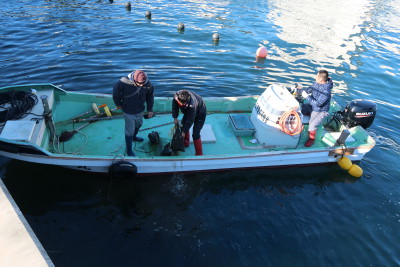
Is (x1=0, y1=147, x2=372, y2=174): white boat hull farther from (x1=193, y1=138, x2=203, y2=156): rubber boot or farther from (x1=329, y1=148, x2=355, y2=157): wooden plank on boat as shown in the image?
(x1=193, y1=138, x2=203, y2=156): rubber boot

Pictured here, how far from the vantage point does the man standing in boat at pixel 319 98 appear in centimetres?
744

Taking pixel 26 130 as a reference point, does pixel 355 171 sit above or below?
below

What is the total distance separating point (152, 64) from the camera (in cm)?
1435

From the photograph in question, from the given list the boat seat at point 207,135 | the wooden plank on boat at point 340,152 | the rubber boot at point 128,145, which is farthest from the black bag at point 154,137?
the wooden plank on boat at point 340,152

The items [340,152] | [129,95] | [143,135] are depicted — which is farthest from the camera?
[143,135]

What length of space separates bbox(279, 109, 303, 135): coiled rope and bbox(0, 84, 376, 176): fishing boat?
0.03m

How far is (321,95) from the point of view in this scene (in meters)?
7.57

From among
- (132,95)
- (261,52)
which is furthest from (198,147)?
(261,52)

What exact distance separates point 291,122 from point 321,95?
107cm

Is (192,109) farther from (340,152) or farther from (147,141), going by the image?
(340,152)

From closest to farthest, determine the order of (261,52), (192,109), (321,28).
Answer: (192,109) → (261,52) → (321,28)

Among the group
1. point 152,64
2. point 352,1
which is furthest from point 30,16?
point 352,1

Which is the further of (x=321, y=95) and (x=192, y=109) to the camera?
(x=321, y=95)

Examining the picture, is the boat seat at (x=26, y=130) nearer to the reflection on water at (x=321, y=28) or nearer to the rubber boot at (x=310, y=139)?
the rubber boot at (x=310, y=139)
